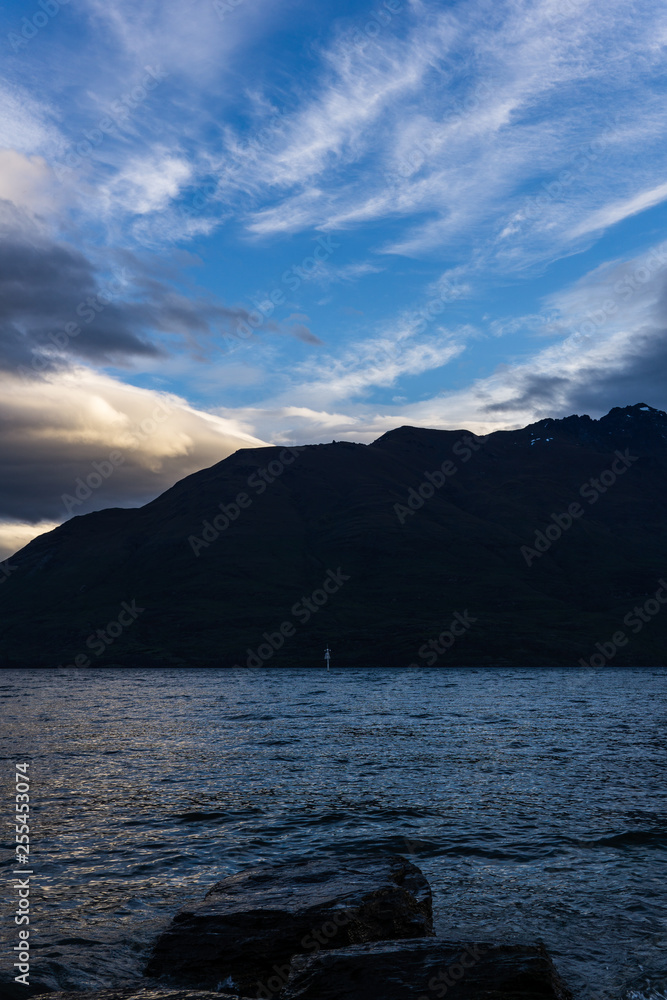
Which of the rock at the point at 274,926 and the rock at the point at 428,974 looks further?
the rock at the point at 274,926

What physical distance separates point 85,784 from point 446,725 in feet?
117

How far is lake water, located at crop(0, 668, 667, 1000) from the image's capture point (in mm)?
16391

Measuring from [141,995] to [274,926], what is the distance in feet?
12.8

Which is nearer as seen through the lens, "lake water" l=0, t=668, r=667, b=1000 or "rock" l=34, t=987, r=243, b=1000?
"rock" l=34, t=987, r=243, b=1000

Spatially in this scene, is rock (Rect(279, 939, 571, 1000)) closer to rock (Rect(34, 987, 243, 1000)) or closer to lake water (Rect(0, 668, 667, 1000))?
rock (Rect(34, 987, 243, 1000))

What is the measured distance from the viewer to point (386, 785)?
34.0 m

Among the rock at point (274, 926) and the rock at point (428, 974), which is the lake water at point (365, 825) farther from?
the rock at point (428, 974)

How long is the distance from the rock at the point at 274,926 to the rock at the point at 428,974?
1841 mm

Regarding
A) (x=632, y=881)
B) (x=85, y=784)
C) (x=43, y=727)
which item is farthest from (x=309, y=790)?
(x=43, y=727)

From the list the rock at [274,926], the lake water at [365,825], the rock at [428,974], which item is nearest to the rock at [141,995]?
the rock at [428,974]

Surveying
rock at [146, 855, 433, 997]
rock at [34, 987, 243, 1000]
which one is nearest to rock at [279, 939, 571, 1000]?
rock at [34, 987, 243, 1000]

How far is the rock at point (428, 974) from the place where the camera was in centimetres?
1106

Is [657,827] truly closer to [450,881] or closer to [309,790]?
[450,881]

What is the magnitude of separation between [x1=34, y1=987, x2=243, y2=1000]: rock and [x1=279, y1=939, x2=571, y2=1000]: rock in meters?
1.42
